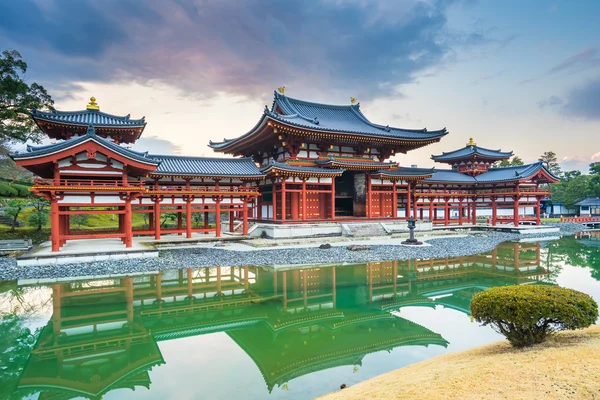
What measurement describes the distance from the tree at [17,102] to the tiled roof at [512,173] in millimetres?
40142

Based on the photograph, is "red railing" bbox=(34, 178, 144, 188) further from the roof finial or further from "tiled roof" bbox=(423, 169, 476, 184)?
"tiled roof" bbox=(423, 169, 476, 184)

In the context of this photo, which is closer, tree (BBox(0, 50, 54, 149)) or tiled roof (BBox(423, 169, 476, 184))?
tree (BBox(0, 50, 54, 149))

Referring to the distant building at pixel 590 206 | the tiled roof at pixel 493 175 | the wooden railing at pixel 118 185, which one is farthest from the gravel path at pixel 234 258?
the distant building at pixel 590 206

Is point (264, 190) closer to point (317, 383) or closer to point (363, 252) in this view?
point (363, 252)

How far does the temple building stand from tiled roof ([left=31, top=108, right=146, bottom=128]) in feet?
0.21

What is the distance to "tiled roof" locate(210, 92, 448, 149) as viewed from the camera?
95.0 ft

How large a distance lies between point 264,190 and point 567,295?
23.6m

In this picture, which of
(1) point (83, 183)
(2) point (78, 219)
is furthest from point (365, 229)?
(2) point (78, 219)

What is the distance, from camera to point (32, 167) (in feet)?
58.9

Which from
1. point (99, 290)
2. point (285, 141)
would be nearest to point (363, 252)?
point (285, 141)

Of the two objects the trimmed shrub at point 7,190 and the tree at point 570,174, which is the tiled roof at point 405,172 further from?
the tree at point 570,174

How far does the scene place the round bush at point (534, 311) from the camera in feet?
18.0

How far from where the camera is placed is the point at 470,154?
3756 cm

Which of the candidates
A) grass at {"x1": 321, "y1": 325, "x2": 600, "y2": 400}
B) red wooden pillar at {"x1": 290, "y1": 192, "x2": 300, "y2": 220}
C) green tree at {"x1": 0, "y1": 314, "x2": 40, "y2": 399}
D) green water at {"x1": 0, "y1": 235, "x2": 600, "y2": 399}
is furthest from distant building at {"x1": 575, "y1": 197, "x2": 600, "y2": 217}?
green tree at {"x1": 0, "y1": 314, "x2": 40, "y2": 399}
